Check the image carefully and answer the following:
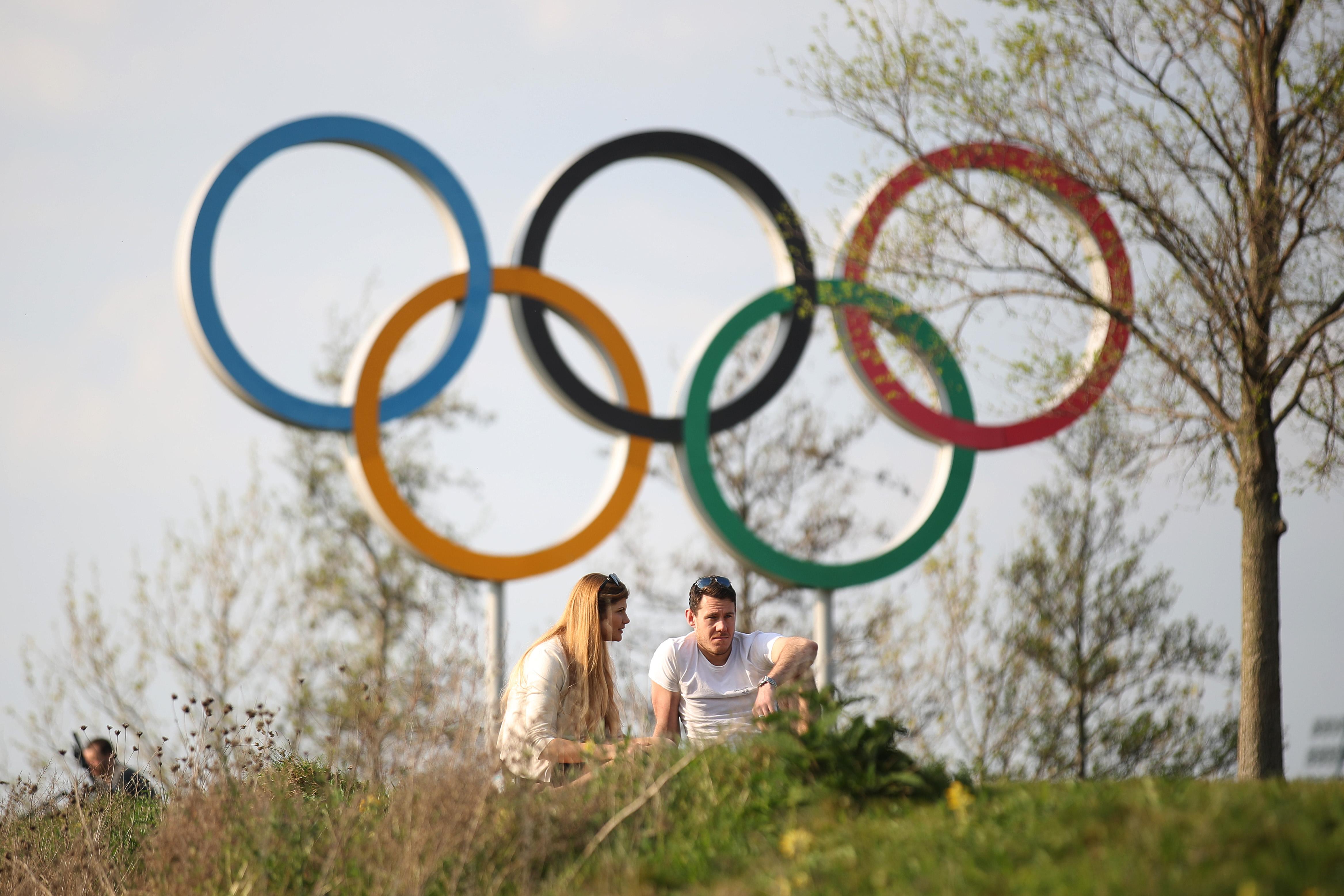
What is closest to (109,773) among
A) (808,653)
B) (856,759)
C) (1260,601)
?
(808,653)

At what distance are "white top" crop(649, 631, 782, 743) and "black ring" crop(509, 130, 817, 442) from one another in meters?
3.94

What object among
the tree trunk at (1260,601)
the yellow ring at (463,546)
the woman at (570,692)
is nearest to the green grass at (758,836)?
the woman at (570,692)

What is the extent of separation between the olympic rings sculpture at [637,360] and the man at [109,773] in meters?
2.35

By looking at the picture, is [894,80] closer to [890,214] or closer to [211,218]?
[890,214]

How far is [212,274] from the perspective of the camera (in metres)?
8.61

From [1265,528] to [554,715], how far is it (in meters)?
5.63

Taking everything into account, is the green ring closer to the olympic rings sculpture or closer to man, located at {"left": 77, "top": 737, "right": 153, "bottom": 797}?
the olympic rings sculpture

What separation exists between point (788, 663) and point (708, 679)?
448 millimetres

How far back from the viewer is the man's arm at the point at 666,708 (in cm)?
561

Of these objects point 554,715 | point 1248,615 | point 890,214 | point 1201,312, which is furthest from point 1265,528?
point 554,715

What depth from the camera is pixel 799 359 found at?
1022 centimetres

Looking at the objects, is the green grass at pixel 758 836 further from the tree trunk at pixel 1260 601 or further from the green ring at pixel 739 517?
the green ring at pixel 739 517

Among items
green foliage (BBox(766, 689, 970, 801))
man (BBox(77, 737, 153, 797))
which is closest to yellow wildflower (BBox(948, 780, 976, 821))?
green foliage (BBox(766, 689, 970, 801))

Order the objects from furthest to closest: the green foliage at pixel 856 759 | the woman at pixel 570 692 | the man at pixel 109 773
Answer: the man at pixel 109 773
the woman at pixel 570 692
the green foliage at pixel 856 759
